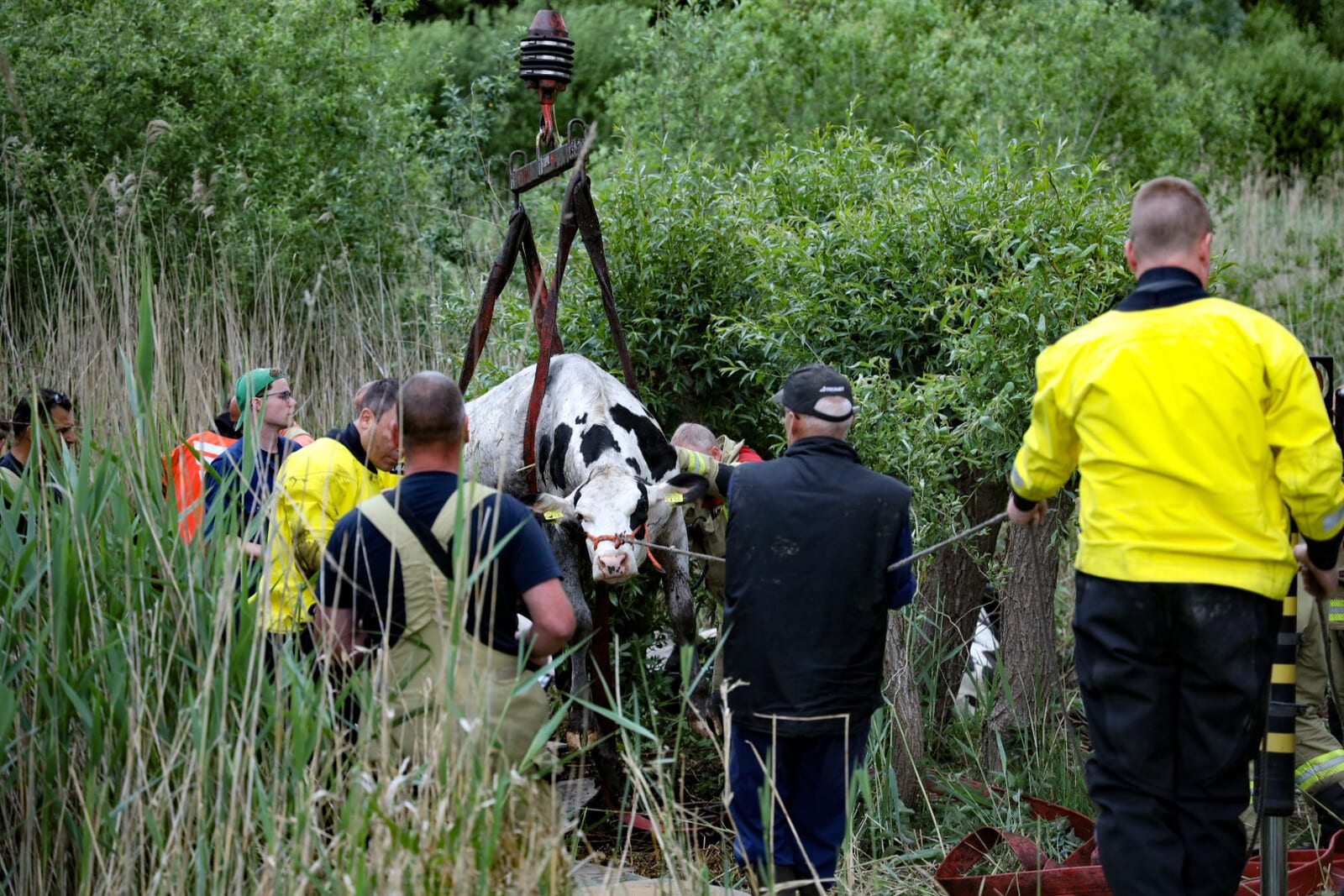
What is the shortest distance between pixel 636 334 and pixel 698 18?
24.2ft

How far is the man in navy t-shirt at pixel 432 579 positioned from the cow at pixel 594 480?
4.49ft

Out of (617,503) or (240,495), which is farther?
(617,503)

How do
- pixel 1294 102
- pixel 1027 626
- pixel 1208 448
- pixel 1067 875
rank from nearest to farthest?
pixel 1208 448 < pixel 1067 875 < pixel 1027 626 < pixel 1294 102

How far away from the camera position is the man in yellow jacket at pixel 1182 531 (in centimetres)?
338

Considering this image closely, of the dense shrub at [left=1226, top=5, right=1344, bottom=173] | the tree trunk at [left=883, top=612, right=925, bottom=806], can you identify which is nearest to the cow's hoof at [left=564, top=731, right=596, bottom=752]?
the tree trunk at [left=883, top=612, right=925, bottom=806]

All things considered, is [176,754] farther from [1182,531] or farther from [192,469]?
[1182,531]

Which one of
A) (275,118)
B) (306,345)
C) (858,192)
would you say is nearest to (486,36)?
(275,118)

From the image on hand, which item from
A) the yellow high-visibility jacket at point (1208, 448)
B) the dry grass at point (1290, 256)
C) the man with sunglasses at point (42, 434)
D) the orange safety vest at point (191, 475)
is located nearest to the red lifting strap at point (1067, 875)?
the yellow high-visibility jacket at point (1208, 448)

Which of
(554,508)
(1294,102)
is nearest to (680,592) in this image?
(554,508)

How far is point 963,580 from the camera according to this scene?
6414 millimetres

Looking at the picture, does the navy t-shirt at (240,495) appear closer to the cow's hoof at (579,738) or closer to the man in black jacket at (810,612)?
the man in black jacket at (810,612)

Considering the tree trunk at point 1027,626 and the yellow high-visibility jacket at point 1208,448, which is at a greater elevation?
the yellow high-visibility jacket at point 1208,448

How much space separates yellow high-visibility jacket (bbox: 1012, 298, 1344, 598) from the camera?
132 inches

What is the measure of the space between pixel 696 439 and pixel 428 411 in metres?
2.36
